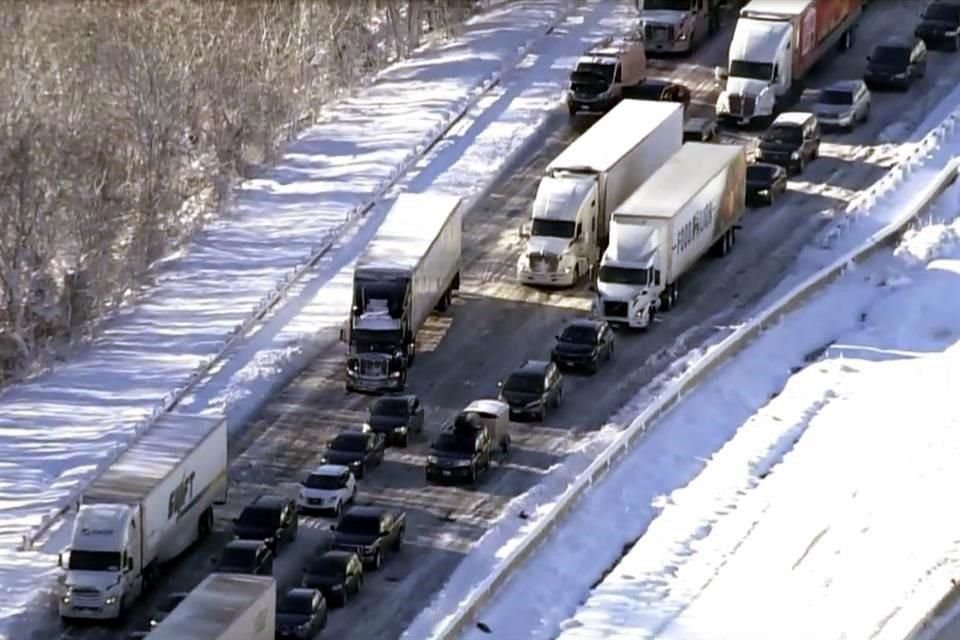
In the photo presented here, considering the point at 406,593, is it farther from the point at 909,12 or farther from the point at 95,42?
the point at 909,12

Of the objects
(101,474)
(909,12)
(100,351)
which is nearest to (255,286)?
(100,351)

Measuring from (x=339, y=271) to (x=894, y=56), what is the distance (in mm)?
20319

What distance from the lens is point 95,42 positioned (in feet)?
281

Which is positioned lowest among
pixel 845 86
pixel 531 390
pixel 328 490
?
pixel 328 490

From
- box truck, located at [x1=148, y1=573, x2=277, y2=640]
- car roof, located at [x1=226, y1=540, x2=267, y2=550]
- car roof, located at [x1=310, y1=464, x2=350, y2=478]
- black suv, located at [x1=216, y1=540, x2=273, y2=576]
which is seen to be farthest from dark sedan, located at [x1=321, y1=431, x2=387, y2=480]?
box truck, located at [x1=148, y1=573, x2=277, y2=640]

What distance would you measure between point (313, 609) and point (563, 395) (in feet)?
43.0

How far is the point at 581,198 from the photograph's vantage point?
71.8 metres

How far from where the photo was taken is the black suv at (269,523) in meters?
59.0

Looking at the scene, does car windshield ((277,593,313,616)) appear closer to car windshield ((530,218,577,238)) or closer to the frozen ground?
the frozen ground

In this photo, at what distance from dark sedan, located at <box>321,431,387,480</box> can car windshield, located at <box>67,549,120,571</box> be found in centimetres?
716

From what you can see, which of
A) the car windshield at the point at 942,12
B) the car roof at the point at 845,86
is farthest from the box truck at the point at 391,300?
the car windshield at the point at 942,12

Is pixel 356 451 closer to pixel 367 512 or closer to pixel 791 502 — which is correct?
pixel 367 512

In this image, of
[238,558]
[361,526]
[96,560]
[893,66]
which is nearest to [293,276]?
[361,526]

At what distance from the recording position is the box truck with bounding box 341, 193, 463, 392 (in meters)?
66.9
